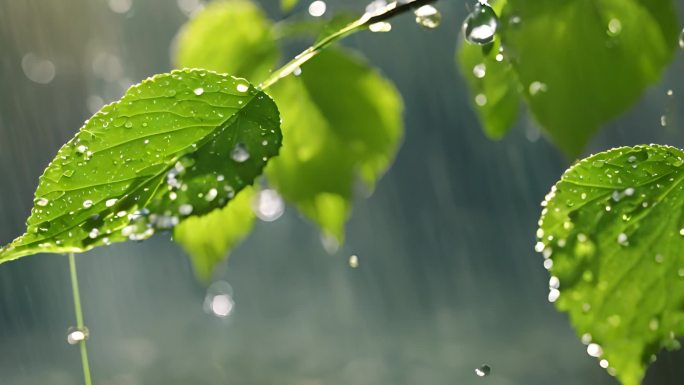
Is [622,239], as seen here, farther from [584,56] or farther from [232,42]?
[232,42]

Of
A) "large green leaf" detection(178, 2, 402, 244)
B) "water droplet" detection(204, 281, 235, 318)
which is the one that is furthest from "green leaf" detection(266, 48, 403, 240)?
"water droplet" detection(204, 281, 235, 318)

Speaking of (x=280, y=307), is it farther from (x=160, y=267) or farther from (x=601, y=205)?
(x=601, y=205)

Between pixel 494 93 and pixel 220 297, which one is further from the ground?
pixel 220 297

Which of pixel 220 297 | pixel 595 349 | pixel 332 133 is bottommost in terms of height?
pixel 595 349

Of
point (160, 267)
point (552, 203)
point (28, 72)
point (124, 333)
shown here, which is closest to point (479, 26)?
point (552, 203)

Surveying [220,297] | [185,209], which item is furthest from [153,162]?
[220,297]
